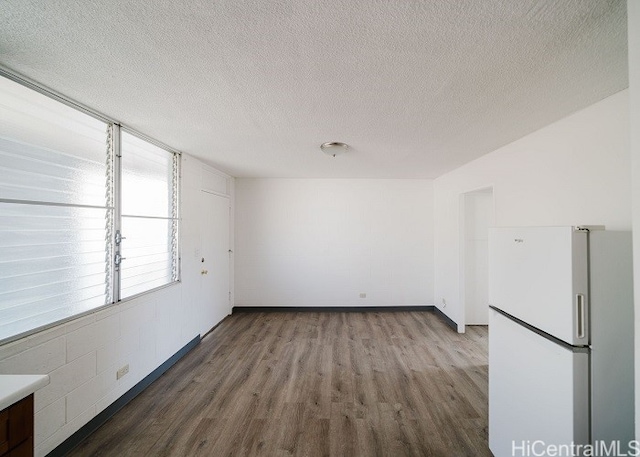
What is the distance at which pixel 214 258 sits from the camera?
3668mm

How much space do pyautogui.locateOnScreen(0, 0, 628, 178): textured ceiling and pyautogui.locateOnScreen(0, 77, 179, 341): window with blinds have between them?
227mm

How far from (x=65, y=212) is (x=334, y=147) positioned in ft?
7.37

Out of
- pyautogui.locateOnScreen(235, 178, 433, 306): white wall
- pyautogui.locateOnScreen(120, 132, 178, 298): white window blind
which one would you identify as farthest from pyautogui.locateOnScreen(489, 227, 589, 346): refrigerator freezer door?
pyautogui.locateOnScreen(120, 132, 178, 298): white window blind

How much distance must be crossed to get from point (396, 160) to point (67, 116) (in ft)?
10.4

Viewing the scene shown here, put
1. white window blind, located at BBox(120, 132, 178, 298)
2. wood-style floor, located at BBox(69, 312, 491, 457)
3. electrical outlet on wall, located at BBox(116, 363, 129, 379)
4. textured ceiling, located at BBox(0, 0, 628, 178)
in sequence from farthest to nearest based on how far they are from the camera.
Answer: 1. white window blind, located at BBox(120, 132, 178, 298)
2. electrical outlet on wall, located at BBox(116, 363, 129, 379)
3. wood-style floor, located at BBox(69, 312, 491, 457)
4. textured ceiling, located at BBox(0, 0, 628, 178)

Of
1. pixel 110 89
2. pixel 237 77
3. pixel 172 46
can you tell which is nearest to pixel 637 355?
pixel 237 77

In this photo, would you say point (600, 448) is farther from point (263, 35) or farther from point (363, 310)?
point (363, 310)

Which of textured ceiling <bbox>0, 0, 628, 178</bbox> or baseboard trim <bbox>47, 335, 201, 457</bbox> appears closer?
textured ceiling <bbox>0, 0, 628, 178</bbox>

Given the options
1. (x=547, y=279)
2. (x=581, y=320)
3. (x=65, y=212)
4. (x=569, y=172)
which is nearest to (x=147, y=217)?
(x=65, y=212)

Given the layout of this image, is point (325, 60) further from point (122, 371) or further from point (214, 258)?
point (214, 258)

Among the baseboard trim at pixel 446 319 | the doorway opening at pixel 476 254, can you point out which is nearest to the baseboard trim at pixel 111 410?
the baseboard trim at pixel 446 319

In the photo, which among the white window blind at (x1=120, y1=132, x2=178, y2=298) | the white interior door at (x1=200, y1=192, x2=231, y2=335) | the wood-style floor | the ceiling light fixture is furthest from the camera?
the white interior door at (x1=200, y1=192, x2=231, y2=335)

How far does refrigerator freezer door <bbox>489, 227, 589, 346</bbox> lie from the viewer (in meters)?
1.08

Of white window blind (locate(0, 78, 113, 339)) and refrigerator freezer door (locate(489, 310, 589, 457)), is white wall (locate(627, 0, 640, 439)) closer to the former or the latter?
refrigerator freezer door (locate(489, 310, 589, 457))
